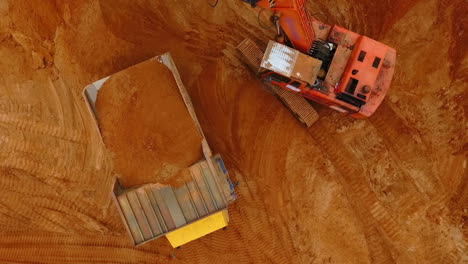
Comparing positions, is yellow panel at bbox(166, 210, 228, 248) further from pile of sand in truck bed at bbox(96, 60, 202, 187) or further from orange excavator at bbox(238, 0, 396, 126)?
orange excavator at bbox(238, 0, 396, 126)

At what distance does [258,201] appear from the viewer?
8820 millimetres

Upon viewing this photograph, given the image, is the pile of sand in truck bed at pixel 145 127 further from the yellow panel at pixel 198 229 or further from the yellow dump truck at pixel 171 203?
the yellow panel at pixel 198 229

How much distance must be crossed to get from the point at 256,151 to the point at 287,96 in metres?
1.72

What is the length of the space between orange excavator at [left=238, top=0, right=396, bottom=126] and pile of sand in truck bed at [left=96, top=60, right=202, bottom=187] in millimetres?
2468

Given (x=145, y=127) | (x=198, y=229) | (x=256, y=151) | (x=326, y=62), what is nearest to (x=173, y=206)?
(x=198, y=229)

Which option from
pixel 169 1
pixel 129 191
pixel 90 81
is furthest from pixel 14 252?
pixel 169 1

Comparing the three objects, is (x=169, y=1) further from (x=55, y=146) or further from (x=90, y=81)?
(x=55, y=146)

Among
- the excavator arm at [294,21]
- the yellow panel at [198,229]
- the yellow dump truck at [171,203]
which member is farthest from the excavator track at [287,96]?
the yellow panel at [198,229]

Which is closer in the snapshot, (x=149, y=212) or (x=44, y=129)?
(x=149, y=212)

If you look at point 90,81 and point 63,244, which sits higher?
point 90,81

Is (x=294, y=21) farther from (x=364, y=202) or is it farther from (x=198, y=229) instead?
(x=198, y=229)

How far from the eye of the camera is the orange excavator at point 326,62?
751 centimetres

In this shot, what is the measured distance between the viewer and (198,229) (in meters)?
7.93

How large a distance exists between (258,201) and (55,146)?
18.8 ft
